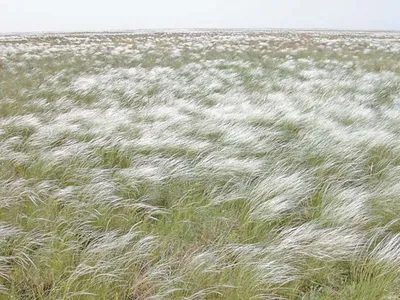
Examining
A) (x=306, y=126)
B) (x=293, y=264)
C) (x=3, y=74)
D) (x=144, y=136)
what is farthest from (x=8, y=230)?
(x=3, y=74)

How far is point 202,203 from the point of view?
3445 millimetres

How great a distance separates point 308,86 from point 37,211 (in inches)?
346

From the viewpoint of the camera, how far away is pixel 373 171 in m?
4.13

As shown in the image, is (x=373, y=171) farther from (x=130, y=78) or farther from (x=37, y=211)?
(x=130, y=78)

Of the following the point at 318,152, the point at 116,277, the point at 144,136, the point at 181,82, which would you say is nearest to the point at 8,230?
the point at 116,277

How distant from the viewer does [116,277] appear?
2346 mm

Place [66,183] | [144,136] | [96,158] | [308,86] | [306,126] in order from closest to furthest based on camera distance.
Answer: [66,183], [96,158], [144,136], [306,126], [308,86]

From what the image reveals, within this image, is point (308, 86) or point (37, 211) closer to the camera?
point (37, 211)

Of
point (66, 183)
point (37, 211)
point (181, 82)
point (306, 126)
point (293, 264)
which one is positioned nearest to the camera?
point (293, 264)

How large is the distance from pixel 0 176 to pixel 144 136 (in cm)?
202

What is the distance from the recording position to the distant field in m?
2.35

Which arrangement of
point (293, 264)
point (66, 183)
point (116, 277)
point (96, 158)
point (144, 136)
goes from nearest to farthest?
point (116, 277), point (293, 264), point (66, 183), point (96, 158), point (144, 136)

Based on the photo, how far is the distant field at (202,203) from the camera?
7.72 feet

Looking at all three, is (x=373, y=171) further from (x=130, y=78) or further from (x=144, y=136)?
(x=130, y=78)
